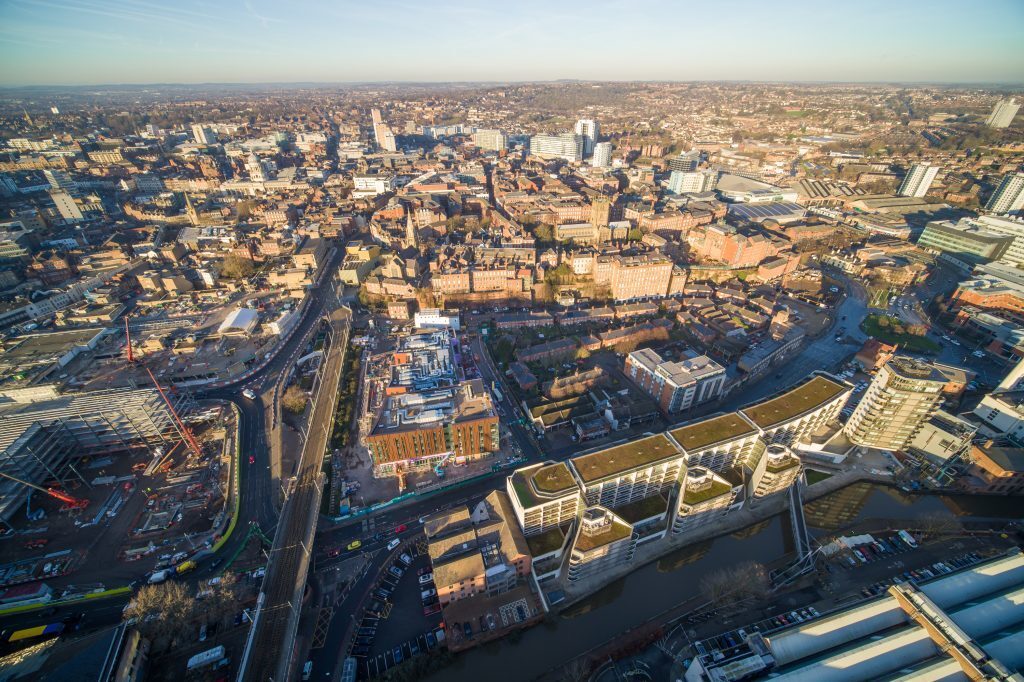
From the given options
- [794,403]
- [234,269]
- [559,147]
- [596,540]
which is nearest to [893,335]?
[794,403]

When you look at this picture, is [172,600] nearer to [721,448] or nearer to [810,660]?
[810,660]

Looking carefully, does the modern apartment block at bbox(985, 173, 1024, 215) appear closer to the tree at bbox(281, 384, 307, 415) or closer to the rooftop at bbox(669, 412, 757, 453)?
the rooftop at bbox(669, 412, 757, 453)

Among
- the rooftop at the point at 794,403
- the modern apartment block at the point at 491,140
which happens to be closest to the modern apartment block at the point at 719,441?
the rooftop at the point at 794,403

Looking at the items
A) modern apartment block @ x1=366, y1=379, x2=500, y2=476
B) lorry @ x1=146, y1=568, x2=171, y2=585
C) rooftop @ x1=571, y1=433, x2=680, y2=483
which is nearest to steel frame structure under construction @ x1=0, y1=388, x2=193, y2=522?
lorry @ x1=146, y1=568, x2=171, y2=585

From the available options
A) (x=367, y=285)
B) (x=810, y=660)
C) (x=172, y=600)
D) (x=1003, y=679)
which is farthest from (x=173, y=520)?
(x=1003, y=679)

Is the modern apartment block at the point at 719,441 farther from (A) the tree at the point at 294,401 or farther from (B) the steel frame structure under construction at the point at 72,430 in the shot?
(B) the steel frame structure under construction at the point at 72,430

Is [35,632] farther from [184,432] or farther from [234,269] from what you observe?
[234,269]
